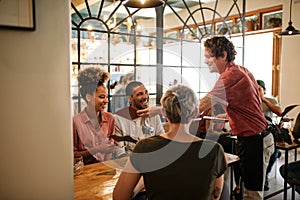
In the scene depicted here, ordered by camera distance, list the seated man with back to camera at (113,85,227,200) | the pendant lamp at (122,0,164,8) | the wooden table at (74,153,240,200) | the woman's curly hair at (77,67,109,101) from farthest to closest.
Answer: the woman's curly hair at (77,67,109,101)
the pendant lamp at (122,0,164,8)
the wooden table at (74,153,240,200)
the seated man with back to camera at (113,85,227,200)

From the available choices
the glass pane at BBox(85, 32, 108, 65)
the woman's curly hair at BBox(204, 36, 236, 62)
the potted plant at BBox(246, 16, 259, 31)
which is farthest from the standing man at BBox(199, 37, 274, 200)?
the potted plant at BBox(246, 16, 259, 31)

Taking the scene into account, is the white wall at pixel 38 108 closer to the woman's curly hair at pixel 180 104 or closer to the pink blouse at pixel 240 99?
the woman's curly hair at pixel 180 104

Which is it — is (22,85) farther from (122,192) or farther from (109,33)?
(109,33)

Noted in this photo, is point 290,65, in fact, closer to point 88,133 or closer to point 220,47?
point 220,47

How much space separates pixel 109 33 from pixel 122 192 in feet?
6.53

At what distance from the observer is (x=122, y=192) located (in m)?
1.30

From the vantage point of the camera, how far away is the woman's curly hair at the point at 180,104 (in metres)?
1.38

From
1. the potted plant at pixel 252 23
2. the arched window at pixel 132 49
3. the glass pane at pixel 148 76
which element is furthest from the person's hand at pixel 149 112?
the potted plant at pixel 252 23

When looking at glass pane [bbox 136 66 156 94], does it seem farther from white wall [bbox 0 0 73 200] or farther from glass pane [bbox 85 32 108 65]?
white wall [bbox 0 0 73 200]

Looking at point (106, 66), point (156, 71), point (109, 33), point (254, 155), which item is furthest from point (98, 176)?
point (156, 71)

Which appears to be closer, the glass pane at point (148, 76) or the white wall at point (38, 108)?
the white wall at point (38, 108)

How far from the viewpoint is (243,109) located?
2.24 meters

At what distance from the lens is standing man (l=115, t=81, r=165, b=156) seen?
255 cm

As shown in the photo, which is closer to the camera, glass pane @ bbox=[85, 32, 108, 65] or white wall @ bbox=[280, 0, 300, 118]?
glass pane @ bbox=[85, 32, 108, 65]
